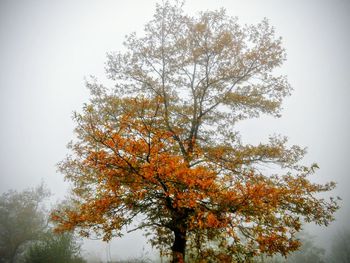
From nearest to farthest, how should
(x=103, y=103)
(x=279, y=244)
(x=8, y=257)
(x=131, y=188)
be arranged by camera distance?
1. (x=279, y=244)
2. (x=131, y=188)
3. (x=103, y=103)
4. (x=8, y=257)

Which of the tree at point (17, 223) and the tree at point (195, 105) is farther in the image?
the tree at point (17, 223)

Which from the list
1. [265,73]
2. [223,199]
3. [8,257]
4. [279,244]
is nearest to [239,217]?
[223,199]

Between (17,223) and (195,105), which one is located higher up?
(195,105)

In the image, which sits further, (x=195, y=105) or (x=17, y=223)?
(x=17, y=223)

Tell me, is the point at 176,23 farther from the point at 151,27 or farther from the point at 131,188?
the point at 131,188

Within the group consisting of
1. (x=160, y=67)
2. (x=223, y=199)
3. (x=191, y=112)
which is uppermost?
(x=160, y=67)

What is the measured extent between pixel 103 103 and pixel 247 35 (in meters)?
6.84

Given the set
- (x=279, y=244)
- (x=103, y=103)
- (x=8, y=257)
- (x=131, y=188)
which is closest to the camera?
(x=279, y=244)

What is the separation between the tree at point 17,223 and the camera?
2967 centimetres

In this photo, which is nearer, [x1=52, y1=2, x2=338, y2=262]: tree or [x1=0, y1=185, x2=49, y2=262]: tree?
[x1=52, y1=2, x2=338, y2=262]: tree

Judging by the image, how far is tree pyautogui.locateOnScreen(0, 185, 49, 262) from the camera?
29672 mm

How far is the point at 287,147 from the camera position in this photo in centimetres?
948

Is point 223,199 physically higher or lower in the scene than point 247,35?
lower

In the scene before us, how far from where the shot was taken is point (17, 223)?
30.5 meters
